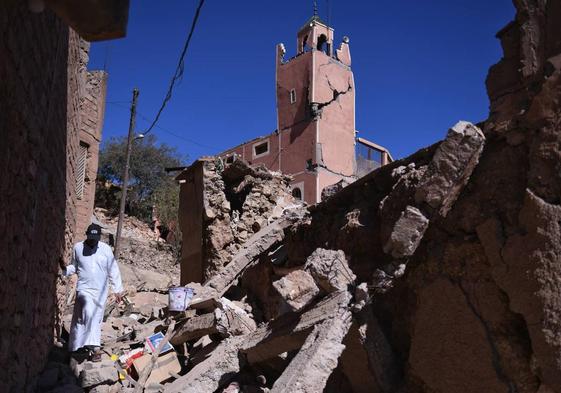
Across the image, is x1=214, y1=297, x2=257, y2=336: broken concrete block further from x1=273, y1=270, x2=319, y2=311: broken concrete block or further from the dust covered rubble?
x1=273, y1=270, x2=319, y2=311: broken concrete block

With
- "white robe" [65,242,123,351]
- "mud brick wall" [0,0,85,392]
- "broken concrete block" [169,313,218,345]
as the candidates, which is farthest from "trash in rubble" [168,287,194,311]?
"mud brick wall" [0,0,85,392]

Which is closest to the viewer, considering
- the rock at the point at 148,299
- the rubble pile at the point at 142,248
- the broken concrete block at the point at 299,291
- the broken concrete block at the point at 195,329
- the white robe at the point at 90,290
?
the broken concrete block at the point at 299,291

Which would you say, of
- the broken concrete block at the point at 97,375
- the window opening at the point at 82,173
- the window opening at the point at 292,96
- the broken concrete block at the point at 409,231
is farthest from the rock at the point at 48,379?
the window opening at the point at 292,96

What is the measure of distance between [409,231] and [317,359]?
113cm

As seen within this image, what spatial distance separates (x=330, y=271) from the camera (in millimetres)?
4254

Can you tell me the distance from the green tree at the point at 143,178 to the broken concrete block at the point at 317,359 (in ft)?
73.5

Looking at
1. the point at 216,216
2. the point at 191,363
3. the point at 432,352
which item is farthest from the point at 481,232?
the point at 216,216

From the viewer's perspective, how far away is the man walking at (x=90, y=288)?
5461mm

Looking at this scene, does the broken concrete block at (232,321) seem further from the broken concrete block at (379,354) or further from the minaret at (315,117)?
the minaret at (315,117)

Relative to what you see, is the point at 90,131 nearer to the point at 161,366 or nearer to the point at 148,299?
the point at 148,299

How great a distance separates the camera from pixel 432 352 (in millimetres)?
3777

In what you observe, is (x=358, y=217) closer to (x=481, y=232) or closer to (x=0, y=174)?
(x=481, y=232)

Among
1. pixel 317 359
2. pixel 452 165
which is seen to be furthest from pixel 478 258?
pixel 317 359

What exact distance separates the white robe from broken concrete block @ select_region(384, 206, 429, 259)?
3.23 metres
